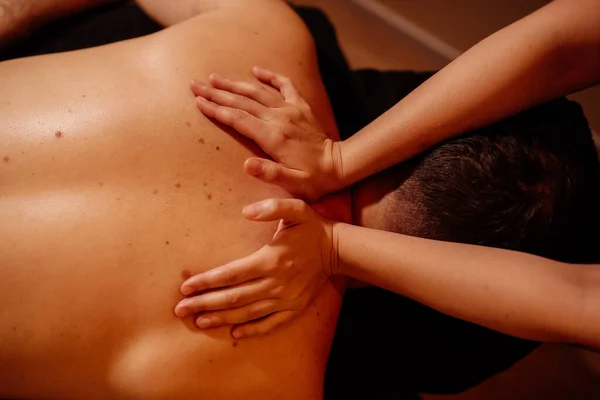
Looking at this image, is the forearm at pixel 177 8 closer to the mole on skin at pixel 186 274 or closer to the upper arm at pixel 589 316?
the mole on skin at pixel 186 274

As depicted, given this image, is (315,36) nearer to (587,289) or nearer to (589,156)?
(589,156)

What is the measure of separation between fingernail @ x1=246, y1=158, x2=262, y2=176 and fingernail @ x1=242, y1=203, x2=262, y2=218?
0.06 metres

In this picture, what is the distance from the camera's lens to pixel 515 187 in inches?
28.5

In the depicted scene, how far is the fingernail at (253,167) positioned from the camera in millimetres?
723

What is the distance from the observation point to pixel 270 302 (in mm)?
743

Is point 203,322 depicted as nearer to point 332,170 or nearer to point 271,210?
point 271,210

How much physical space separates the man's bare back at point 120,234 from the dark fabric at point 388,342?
0.67 ft

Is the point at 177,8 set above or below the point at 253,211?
above

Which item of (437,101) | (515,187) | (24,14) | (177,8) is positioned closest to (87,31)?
(24,14)

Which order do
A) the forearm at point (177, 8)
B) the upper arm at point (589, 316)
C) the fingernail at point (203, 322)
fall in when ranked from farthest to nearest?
1. the forearm at point (177, 8)
2. the fingernail at point (203, 322)
3. the upper arm at point (589, 316)

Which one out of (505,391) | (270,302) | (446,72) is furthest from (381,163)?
(505,391)

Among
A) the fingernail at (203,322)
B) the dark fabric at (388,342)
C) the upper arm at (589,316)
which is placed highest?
the fingernail at (203,322)

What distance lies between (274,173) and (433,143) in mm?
294

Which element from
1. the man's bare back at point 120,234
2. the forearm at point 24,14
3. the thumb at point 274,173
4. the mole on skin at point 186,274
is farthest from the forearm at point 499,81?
the forearm at point 24,14
